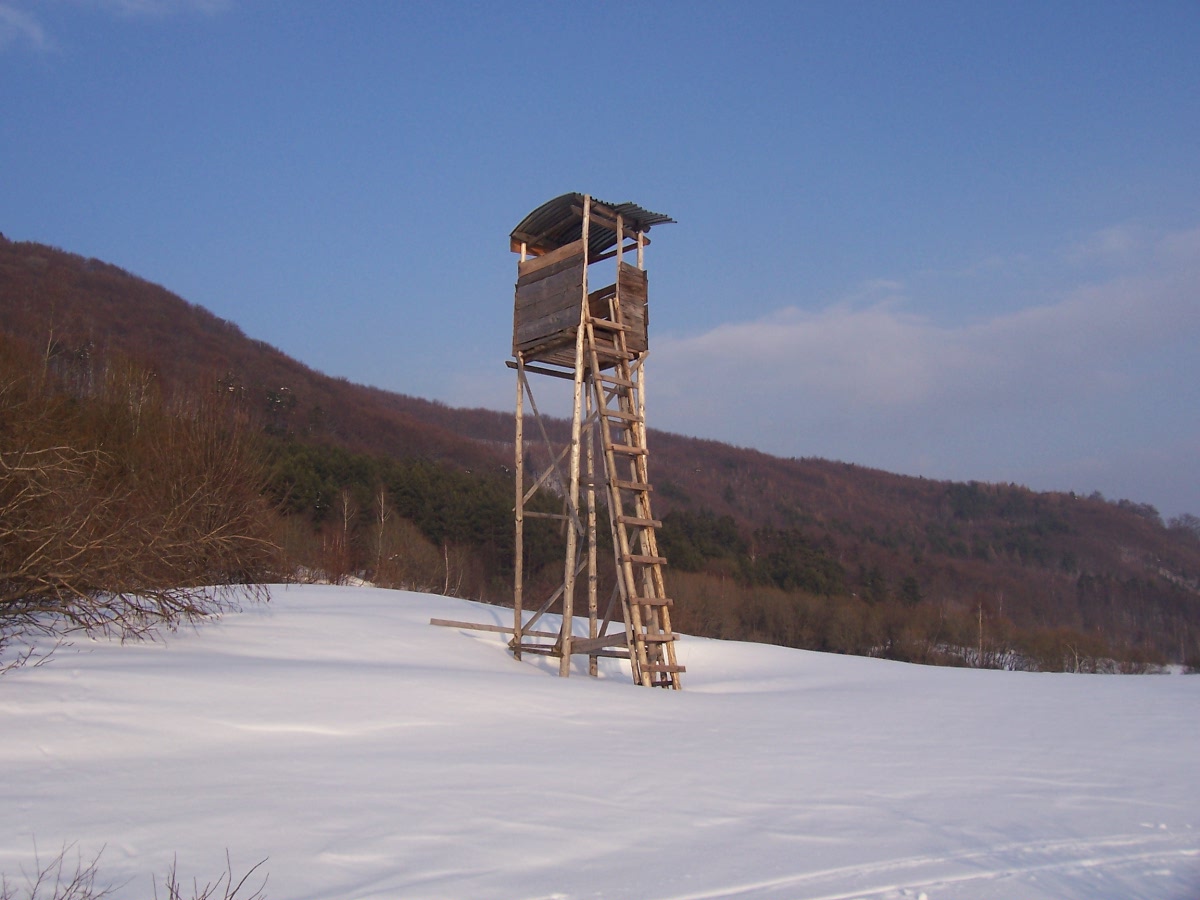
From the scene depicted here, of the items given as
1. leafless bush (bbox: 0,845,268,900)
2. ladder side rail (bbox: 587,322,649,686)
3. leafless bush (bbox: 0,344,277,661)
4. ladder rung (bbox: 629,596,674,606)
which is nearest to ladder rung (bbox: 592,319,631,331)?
ladder side rail (bbox: 587,322,649,686)

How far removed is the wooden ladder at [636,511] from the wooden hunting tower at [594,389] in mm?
16

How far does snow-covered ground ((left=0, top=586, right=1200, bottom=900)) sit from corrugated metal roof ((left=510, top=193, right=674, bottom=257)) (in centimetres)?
638

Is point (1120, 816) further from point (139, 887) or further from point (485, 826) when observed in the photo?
point (139, 887)

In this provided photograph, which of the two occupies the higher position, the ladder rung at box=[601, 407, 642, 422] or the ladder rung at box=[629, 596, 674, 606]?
the ladder rung at box=[601, 407, 642, 422]

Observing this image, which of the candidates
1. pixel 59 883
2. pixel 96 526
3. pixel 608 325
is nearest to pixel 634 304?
pixel 608 325

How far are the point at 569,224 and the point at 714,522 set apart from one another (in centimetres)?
5515

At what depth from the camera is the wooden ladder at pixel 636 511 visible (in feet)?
35.3

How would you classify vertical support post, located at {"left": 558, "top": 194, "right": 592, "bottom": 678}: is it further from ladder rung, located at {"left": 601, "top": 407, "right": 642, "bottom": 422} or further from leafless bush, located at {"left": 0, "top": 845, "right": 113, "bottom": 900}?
leafless bush, located at {"left": 0, "top": 845, "right": 113, "bottom": 900}

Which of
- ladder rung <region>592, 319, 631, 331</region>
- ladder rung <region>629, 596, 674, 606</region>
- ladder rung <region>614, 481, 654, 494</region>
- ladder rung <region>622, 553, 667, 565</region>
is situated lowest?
ladder rung <region>629, 596, 674, 606</region>

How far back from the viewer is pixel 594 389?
11586mm

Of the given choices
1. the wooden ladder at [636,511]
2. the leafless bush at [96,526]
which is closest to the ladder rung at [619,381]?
the wooden ladder at [636,511]

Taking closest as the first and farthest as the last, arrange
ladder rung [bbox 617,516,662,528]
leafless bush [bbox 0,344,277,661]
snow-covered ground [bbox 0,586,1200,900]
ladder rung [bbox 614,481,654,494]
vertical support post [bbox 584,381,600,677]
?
snow-covered ground [bbox 0,586,1200,900], leafless bush [bbox 0,344,277,661], ladder rung [bbox 617,516,662,528], ladder rung [bbox 614,481,654,494], vertical support post [bbox 584,381,600,677]

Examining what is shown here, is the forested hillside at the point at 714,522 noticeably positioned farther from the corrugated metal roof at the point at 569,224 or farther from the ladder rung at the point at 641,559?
the ladder rung at the point at 641,559

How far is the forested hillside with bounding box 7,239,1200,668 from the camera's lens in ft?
132
